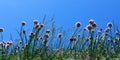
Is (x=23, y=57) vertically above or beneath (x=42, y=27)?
beneath

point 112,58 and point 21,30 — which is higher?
point 21,30

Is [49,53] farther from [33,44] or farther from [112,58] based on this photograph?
[112,58]

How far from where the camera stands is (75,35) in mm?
5965

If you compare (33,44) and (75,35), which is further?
(75,35)

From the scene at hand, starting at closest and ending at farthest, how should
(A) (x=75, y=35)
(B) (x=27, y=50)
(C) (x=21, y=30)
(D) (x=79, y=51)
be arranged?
(B) (x=27, y=50)
(C) (x=21, y=30)
(A) (x=75, y=35)
(D) (x=79, y=51)

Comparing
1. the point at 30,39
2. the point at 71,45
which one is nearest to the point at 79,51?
the point at 71,45

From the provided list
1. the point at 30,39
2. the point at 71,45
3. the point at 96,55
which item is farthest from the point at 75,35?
the point at 30,39

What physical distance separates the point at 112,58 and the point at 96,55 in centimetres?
46

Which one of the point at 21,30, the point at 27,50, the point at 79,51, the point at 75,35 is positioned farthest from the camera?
the point at 79,51

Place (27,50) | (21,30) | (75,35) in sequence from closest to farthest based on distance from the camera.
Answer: (27,50) < (21,30) < (75,35)

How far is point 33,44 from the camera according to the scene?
534cm

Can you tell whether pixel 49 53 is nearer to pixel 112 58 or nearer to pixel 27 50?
pixel 27 50

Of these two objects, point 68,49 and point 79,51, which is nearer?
point 68,49

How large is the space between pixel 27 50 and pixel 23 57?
0.14 metres
